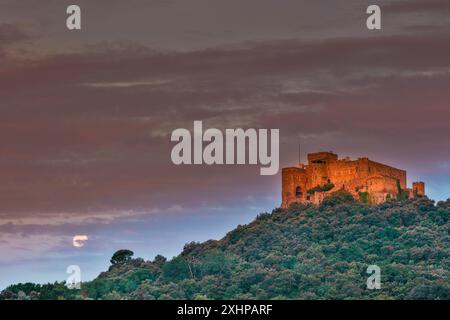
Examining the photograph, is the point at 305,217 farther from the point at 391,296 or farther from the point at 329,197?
the point at 391,296

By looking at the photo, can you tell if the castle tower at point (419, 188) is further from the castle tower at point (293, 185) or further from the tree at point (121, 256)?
the tree at point (121, 256)

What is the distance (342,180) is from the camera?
7600 cm

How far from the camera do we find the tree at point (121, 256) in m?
68.9

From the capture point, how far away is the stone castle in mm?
74750

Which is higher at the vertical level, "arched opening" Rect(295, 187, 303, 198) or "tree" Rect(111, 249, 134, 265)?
"arched opening" Rect(295, 187, 303, 198)

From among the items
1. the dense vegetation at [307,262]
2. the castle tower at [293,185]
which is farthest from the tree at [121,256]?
the castle tower at [293,185]

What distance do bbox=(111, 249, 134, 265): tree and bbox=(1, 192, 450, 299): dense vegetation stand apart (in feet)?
0.25

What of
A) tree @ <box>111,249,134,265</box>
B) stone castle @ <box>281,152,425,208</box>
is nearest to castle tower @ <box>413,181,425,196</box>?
stone castle @ <box>281,152,425,208</box>

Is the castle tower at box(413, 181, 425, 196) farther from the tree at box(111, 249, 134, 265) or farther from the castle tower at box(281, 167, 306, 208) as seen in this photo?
the tree at box(111, 249, 134, 265)

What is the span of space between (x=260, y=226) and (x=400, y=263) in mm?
11113

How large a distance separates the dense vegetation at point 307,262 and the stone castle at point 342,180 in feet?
2.68
